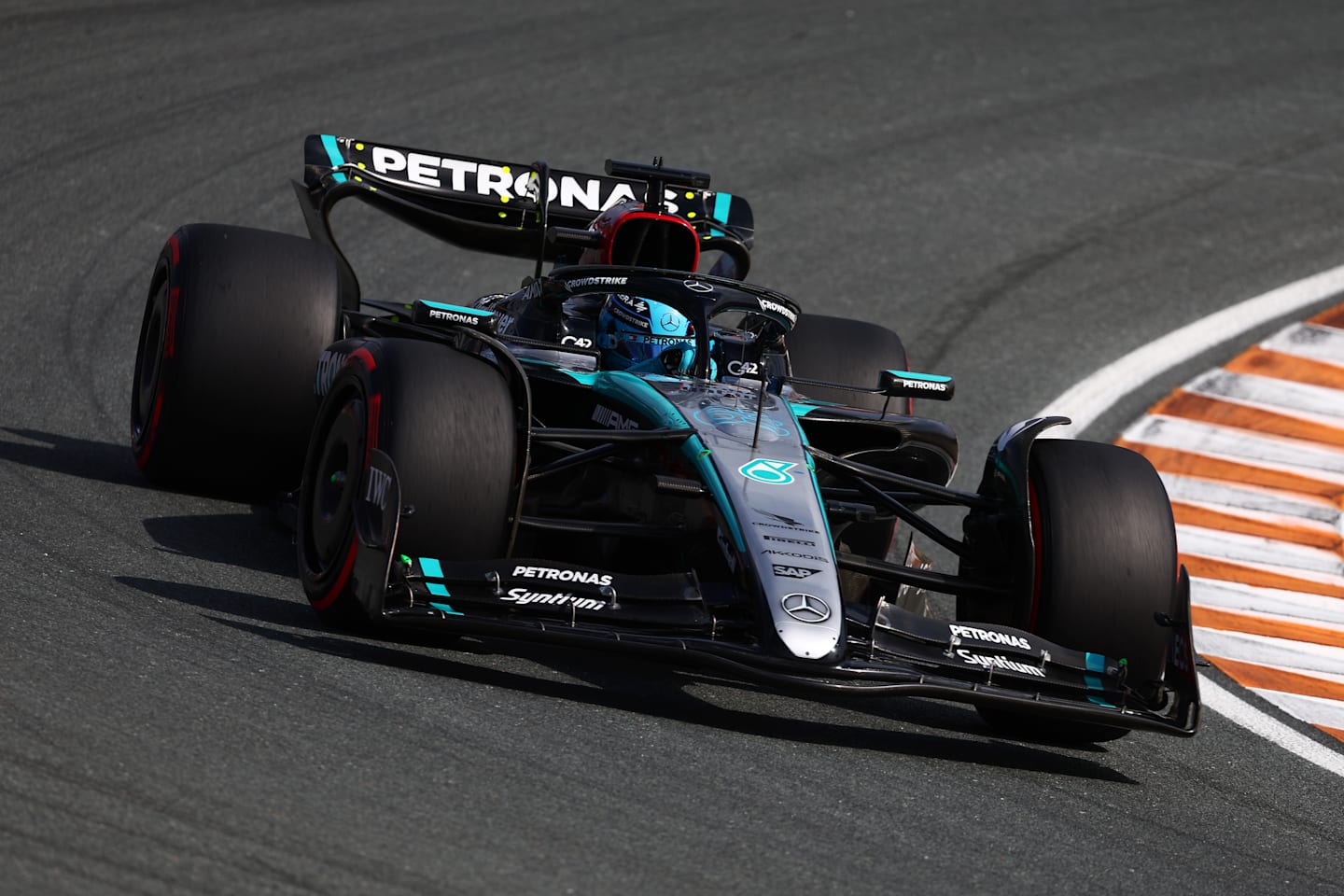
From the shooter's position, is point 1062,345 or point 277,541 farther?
point 1062,345

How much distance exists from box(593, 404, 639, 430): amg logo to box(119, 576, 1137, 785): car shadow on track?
81 centimetres

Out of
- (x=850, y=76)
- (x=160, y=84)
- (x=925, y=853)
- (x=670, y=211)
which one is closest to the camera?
(x=925, y=853)

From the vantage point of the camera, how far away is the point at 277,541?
7.23 m

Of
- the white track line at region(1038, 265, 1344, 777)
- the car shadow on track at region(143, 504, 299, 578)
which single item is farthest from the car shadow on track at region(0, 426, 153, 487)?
the white track line at region(1038, 265, 1344, 777)

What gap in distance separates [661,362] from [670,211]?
208 cm

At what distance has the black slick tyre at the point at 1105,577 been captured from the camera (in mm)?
5902

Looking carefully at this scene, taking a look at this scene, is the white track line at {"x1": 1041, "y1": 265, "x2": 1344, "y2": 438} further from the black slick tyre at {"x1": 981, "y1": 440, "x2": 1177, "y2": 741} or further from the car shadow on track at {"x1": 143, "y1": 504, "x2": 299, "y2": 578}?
the car shadow on track at {"x1": 143, "y1": 504, "x2": 299, "y2": 578}

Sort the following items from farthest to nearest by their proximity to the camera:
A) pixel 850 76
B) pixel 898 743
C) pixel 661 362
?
pixel 850 76
pixel 661 362
pixel 898 743

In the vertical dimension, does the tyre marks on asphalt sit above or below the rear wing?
below

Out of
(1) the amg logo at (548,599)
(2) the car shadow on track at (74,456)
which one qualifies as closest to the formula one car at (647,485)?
(1) the amg logo at (548,599)

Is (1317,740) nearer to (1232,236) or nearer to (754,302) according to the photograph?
(754,302)

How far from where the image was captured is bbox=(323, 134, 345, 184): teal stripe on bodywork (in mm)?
8570

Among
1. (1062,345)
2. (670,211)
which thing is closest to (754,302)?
(670,211)

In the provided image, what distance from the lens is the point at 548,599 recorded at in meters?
5.42
